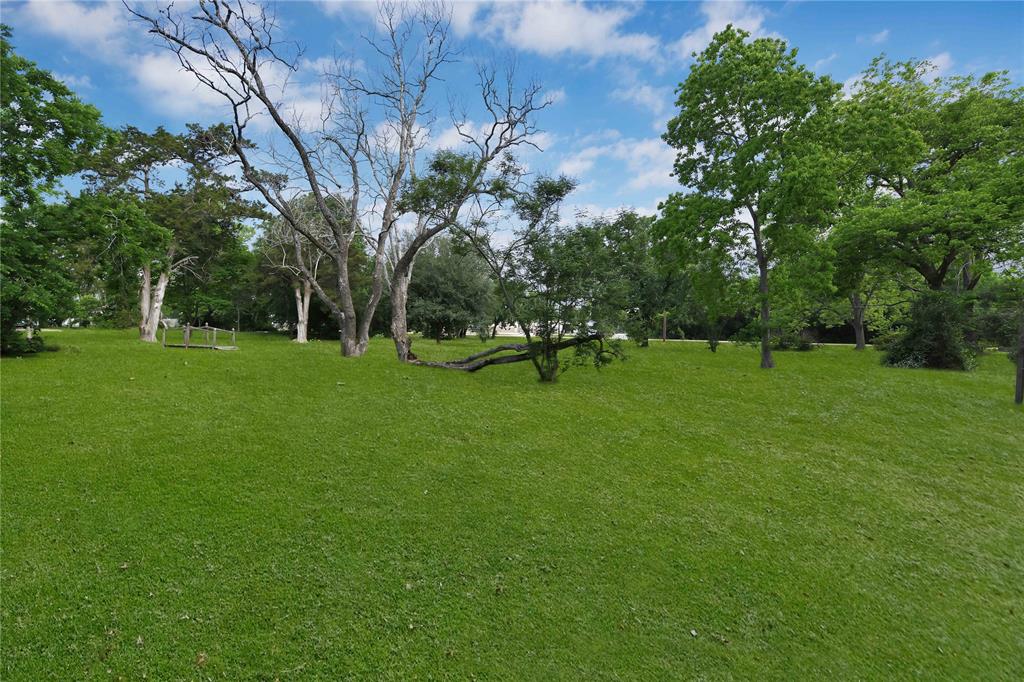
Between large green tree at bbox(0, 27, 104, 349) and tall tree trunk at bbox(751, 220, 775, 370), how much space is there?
→ 19.7 meters

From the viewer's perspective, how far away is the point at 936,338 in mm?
14516

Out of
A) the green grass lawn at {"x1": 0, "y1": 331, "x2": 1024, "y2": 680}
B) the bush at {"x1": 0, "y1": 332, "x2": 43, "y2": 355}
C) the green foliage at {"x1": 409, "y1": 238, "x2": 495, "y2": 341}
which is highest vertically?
the green foliage at {"x1": 409, "y1": 238, "x2": 495, "y2": 341}

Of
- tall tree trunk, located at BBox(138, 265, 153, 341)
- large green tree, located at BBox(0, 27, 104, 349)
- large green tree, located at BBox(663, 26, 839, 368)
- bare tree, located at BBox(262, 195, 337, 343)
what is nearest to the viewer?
large green tree, located at BBox(0, 27, 104, 349)

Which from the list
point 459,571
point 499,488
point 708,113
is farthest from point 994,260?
point 459,571

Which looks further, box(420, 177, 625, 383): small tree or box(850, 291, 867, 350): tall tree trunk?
box(850, 291, 867, 350): tall tree trunk

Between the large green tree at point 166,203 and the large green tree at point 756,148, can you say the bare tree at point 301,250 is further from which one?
the large green tree at point 756,148

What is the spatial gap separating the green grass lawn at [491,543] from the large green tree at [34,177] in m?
3.07

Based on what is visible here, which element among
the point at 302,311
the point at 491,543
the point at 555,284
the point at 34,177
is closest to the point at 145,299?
the point at 302,311

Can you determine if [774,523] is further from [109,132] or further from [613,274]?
[109,132]

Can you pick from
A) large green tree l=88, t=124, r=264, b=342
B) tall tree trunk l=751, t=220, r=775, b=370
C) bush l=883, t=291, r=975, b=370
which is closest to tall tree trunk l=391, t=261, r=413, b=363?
large green tree l=88, t=124, r=264, b=342

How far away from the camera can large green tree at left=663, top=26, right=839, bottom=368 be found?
1330 centimetres

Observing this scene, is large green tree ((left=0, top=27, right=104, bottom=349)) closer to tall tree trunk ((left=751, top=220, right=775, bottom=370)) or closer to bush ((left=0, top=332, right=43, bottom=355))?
bush ((left=0, top=332, right=43, bottom=355))

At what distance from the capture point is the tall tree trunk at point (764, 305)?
14445mm

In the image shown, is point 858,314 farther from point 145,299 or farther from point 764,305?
point 145,299
